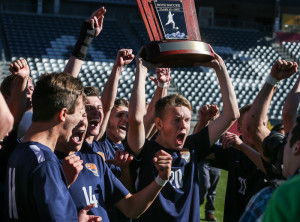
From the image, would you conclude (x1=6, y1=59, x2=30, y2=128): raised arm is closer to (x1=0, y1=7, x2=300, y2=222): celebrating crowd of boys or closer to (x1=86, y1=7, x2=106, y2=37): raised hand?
(x1=0, y1=7, x2=300, y2=222): celebrating crowd of boys

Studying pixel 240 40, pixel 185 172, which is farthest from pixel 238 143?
pixel 240 40

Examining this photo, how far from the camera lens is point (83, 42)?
312 centimetres

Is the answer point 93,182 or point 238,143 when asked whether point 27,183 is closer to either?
point 93,182

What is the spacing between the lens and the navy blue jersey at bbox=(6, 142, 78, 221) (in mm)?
1831

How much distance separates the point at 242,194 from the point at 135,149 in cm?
83

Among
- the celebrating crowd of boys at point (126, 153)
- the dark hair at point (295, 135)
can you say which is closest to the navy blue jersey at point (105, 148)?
the celebrating crowd of boys at point (126, 153)

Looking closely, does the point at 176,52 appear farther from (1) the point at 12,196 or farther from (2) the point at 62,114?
(1) the point at 12,196

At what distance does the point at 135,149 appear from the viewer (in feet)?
9.60

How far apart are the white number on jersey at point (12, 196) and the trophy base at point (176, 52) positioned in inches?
48.8

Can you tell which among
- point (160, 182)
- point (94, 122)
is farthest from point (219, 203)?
point (160, 182)

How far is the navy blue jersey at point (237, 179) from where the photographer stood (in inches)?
124

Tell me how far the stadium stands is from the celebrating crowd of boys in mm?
11442

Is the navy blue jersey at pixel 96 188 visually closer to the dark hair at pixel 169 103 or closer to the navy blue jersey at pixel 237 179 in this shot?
the dark hair at pixel 169 103

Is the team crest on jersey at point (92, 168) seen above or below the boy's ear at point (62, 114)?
below
